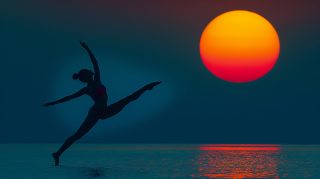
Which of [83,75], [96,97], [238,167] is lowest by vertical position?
[238,167]

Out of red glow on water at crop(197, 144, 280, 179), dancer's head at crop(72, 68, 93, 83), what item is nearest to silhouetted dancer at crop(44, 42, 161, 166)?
dancer's head at crop(72, 68, 93, 83)

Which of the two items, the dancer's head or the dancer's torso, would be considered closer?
the dancer's torso

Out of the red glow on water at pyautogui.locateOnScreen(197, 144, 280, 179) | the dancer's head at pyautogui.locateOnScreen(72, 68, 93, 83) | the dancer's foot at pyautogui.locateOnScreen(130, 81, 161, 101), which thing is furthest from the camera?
the dancer's head at pyautogui.locateOnScreen(72, 68, 93, 83)

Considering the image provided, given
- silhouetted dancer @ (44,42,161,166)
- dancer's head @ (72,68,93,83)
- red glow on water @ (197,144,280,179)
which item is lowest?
red glow on water @ (197,144,280,179)

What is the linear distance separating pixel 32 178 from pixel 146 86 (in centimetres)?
474

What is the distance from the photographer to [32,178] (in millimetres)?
16688

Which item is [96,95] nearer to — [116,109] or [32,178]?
[116,109]

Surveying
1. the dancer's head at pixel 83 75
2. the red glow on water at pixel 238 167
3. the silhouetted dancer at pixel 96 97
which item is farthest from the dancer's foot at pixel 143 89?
the red glow on water at pixel 238 167

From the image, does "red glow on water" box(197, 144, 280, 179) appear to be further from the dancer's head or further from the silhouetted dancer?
the dancer's head

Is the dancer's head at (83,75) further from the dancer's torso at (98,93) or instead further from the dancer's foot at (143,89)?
the dancer's foot at (143,89)

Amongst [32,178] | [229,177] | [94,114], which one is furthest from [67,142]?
[229,177]

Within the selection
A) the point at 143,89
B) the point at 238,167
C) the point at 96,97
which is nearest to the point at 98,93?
the point at 96,97

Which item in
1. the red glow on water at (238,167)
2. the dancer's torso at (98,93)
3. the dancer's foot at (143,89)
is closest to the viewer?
the red glow on water at (238,167)

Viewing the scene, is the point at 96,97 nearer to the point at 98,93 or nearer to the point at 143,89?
the point at 98,93
